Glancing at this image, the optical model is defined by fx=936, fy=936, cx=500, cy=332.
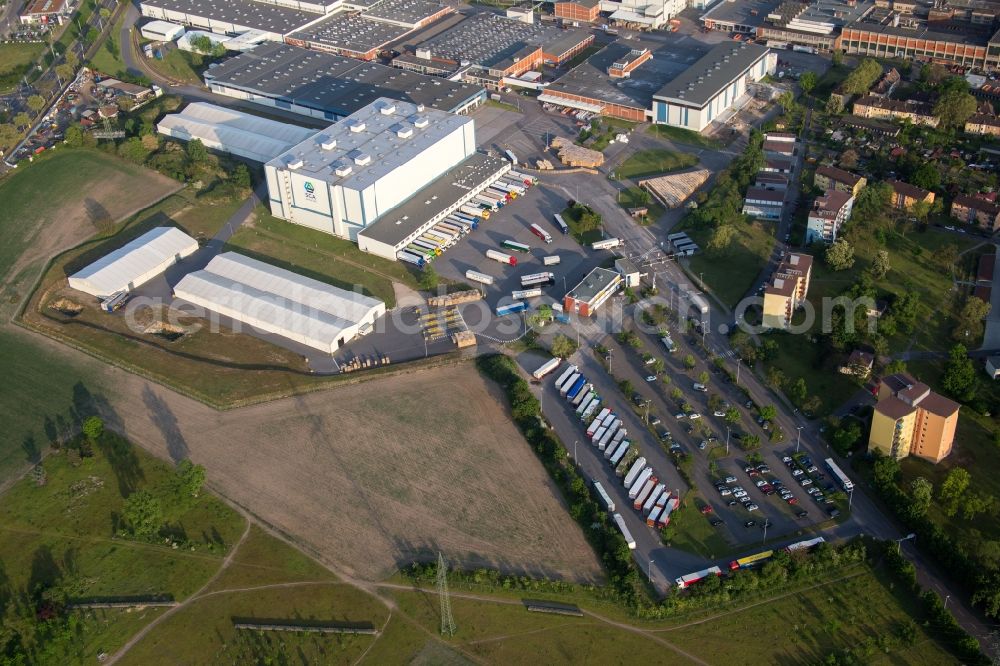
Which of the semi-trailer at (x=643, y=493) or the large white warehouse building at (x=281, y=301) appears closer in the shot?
the semi-trailer at (x=643, y=493)

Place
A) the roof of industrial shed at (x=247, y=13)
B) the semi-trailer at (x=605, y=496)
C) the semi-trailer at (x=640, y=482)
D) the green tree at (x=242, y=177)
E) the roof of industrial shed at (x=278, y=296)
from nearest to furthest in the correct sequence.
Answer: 1. the semi-trailer at (x=605, y=496)
2. the semi-trailer at (x=640, y=482)
3. the roof of industrial shed at (x=278, y=296)
4. the green tree at (x=242, y=177)
5. the roof of industrial shed at (x=247, y=13)

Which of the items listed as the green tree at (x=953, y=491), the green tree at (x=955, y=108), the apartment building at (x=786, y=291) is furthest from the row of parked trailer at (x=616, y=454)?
the green tree at (x=955, y=108)

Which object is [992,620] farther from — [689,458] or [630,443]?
[630,443]

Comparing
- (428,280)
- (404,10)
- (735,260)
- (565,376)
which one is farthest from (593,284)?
(404,10)

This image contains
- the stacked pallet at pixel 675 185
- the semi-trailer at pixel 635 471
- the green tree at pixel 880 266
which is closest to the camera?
the semi-trailer at pixel 635 471

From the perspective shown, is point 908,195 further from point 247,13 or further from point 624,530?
point 247,13

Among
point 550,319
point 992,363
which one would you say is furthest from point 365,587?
point 992,363

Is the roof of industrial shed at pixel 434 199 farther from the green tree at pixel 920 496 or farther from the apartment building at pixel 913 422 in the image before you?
the green tree at pixel 920 496

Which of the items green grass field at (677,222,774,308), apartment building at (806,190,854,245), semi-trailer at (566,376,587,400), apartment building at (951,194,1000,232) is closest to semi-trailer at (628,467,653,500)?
semi-trailer at (566,376,587,400)
